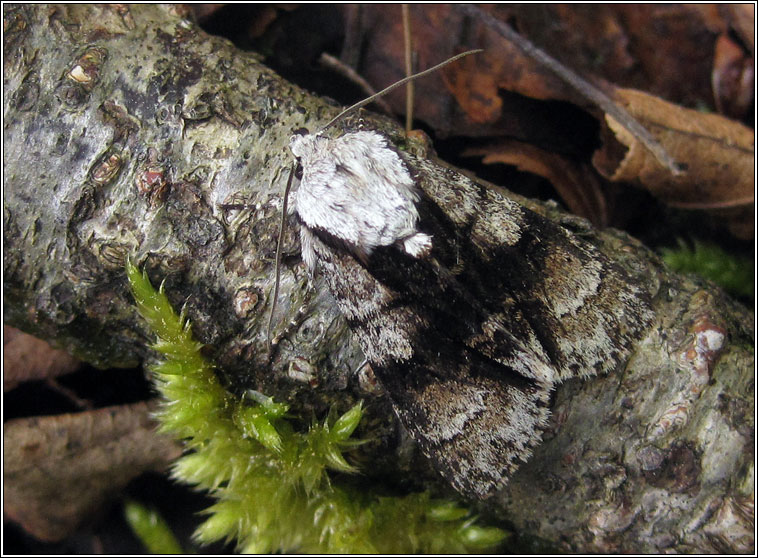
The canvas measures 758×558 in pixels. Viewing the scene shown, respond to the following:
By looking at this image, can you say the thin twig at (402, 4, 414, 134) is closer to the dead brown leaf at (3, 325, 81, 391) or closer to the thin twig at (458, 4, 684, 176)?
the thin twig at (458, 4, 684, 176)

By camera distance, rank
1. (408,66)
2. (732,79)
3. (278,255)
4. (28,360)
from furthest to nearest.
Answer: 1. (732,79)
2. (408,66)
3. (28,360)
4. (278,255)

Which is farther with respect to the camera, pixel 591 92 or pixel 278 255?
pixel 591 92

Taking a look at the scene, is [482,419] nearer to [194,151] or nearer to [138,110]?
[194,151]

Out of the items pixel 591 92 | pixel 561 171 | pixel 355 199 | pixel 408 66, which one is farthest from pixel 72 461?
pixel 591 92

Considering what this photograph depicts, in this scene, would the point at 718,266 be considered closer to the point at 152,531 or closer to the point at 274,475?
the point at 274,475

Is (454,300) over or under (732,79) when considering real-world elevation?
under

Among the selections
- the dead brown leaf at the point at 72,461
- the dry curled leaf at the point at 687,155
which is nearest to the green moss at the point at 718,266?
the dry curled leaf at the point at 687,155

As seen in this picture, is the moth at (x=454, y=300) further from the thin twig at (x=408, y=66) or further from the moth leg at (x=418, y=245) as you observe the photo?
the thin twig at (x=408, y=66)
